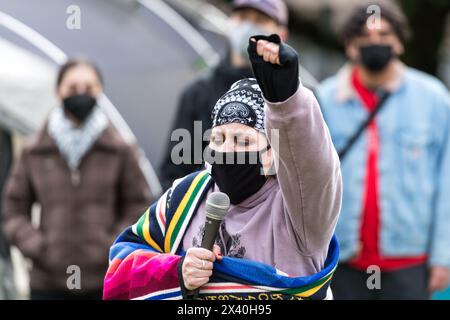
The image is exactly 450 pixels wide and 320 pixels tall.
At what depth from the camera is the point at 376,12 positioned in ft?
22.9

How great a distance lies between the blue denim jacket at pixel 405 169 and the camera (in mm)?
6762

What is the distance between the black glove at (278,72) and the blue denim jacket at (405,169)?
9.87ft

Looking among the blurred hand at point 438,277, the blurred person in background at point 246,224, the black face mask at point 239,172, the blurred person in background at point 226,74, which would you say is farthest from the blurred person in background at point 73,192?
the black face mask at point 239,172

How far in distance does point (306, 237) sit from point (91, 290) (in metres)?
3.06

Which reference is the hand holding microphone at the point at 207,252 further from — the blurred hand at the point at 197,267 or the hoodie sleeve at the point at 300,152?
the hoodie sleeve at the point at 300,152

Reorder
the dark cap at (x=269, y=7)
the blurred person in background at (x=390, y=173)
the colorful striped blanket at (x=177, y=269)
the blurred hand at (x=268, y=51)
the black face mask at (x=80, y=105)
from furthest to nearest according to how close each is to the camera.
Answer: the black face mask at (x=80, y=105) → the dark cap at (x=269, y=7) → the blurred person in background at (x=390, y=173) → the colorful striped blanket at (x=177, y=269) → the blurred hand at (x=268, y=51)

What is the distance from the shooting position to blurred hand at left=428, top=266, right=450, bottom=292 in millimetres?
6844

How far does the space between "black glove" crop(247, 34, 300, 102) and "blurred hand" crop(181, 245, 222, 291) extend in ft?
2.00

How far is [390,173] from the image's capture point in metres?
6.80

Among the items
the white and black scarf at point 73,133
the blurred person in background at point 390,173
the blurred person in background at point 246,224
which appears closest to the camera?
the blurred person in background at point 246,224

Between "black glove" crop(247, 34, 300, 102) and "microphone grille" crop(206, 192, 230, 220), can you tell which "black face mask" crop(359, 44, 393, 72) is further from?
"black glove" crop(247, 34, 300, 102)

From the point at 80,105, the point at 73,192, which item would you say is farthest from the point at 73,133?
the point at 73,192

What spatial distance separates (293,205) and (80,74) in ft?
11.5

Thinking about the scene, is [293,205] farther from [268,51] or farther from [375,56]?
[375,56]
